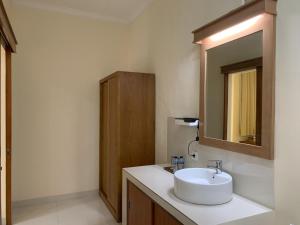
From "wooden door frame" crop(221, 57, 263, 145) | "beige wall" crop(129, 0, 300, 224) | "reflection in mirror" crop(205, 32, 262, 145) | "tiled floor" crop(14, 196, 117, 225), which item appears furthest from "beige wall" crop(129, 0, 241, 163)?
"tiled floor" crop(14, 196, 117, 225)

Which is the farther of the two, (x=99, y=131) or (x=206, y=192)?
(x=99, y=131)

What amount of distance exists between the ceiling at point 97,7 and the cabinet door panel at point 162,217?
2.61 metres

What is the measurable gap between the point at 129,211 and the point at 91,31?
269cm

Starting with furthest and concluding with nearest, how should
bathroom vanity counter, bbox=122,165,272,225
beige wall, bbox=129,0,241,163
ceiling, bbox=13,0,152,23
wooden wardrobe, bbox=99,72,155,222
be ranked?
ceiling, bbox=13,0,152,23 → wooden wardrobe, bbox=99,72,155,222 → beige wall, bbox=129,0,241,163 → bathroom vanity counter, bbox=122,165,272,225

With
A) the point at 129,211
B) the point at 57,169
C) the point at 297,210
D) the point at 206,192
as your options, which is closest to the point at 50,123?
the point at 57,169

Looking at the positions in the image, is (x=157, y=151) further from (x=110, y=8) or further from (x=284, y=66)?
(x=110, y=8)

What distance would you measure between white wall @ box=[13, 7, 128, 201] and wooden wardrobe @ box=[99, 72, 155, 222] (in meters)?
0.66

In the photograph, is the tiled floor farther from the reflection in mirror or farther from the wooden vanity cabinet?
the reflection in mirror

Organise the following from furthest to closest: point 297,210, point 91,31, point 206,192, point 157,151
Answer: point 91,31 → point 157,151 → point 206,192 → point 297,210

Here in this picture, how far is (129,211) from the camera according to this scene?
2227mm

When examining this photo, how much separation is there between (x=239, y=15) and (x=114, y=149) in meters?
1.98

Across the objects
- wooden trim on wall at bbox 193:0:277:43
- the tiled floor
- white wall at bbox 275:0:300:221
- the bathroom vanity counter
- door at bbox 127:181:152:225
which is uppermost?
wooden trim on wall at bbox 193:0:277:43

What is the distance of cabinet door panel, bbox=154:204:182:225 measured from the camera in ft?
4.98

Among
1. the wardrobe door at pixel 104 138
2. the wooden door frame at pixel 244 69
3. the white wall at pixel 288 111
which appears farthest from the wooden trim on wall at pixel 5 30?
the white wall at pixel 288 111
